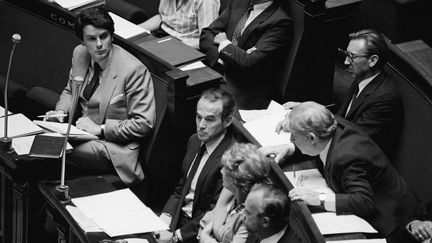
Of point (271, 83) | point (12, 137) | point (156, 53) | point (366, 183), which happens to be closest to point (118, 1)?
point (156, 53)

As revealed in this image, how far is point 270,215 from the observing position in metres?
2.82

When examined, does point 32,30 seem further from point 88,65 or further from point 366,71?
point 366,71

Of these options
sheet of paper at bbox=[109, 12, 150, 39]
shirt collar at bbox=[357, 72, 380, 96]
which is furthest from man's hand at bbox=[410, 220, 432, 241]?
sheet of paper at bbox=[109, 12, 150, 39]

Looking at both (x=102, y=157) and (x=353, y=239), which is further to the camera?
(x=102, y=157)

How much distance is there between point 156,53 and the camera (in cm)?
428

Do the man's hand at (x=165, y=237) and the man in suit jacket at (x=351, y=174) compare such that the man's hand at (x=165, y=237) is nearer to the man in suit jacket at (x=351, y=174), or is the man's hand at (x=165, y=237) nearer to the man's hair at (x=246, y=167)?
the man's hair at (x=246, y=167)

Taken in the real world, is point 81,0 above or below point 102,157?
above

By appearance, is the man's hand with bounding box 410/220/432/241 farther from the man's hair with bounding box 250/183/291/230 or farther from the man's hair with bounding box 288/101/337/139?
the man's hair with bounding box 250/183/291/230

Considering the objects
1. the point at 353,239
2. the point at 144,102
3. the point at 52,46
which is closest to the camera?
the point at 353,239

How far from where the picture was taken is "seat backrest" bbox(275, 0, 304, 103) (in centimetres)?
421

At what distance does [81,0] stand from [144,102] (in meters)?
1.10

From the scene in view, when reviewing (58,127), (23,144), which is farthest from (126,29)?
(23,144)

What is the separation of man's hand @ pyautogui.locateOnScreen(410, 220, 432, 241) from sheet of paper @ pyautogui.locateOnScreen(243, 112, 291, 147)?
58 centimetres

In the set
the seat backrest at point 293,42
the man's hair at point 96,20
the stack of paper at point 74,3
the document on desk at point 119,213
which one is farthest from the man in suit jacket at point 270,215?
the stack of paper at point 74,3
